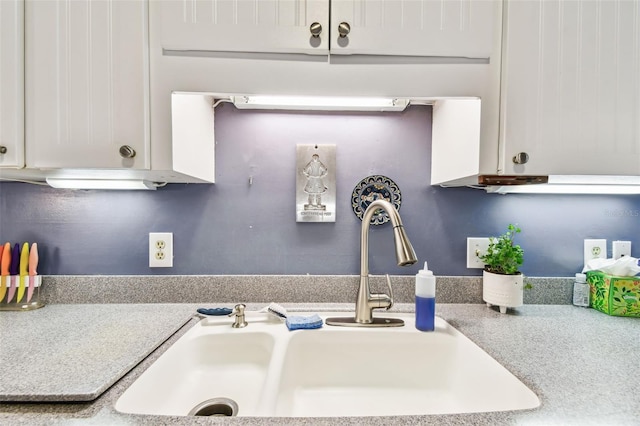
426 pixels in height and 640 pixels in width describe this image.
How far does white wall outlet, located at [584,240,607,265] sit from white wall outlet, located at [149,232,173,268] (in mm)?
1578

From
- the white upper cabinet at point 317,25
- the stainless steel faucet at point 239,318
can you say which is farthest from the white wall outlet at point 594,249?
the stainless steel faucet at point 239,318

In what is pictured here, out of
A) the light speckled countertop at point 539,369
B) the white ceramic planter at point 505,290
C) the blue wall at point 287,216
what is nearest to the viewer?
the light speckled countertop at point 539,369

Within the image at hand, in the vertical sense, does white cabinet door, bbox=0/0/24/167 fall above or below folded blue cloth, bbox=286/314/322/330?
above

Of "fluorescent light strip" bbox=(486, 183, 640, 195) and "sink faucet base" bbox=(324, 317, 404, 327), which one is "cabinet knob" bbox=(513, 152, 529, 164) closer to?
"fluorescent light strip" bbox=(486, 183, 640, 195)

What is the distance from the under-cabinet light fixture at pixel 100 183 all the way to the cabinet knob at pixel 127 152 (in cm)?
27

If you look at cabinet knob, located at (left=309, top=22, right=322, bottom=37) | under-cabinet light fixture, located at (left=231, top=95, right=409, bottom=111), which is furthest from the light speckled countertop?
cabinet knob, located at (left=309, top=22, right=322, bottom=37)

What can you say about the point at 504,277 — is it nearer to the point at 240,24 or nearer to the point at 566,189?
the point at 566,189

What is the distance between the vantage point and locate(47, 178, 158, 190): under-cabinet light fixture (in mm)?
1002

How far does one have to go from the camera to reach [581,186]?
3.34 feet

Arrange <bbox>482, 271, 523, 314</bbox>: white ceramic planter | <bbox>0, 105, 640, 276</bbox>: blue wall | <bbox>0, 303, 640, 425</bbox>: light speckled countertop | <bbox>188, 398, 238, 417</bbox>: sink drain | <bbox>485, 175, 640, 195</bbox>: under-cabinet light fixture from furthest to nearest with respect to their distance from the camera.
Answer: <bbox>0, 105, 640, 276</bbox>: blue wall → <bbox>482, 271, 523, 314</bbox>: white ceramic planter → <bbox>485, 175, 640, 195</bbox>: under-cabinet light fixture → <bbox>188, 398, 238, 417</bbox>: sink drain → <bbox>0, 303, 640, 425</bbox>: light speckled countertop

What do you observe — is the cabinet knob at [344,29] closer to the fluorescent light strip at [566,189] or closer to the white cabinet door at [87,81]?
the white cabinet door at [87,81]

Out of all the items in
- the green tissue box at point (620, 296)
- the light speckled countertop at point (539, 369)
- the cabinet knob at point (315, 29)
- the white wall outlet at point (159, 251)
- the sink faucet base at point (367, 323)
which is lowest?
the sink faucet base at point (367, 323)

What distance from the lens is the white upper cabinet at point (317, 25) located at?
753 millimetres

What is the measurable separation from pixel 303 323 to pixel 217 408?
0.31 meters
